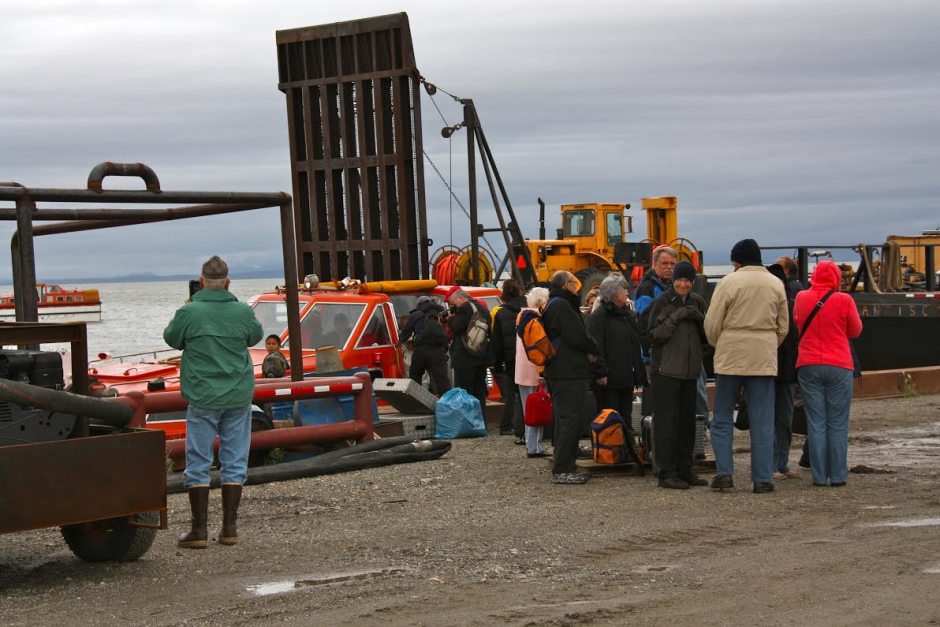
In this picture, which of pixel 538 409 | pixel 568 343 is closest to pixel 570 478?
pixel 568 343

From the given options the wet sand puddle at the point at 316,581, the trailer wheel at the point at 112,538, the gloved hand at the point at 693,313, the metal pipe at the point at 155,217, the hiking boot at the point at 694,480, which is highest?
the metal pipe at the point at 155,217

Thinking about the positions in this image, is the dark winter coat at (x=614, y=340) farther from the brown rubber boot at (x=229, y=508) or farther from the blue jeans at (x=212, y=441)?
the brown rubber boot at (x=229, y=508)

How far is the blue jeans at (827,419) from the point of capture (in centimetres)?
1049

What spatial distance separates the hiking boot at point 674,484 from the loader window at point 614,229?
22.3 m

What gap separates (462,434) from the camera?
48.2 feet

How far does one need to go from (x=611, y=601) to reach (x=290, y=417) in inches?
279

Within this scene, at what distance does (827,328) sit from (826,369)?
0.31 metres

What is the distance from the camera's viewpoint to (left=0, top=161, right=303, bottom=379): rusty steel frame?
9305 mm

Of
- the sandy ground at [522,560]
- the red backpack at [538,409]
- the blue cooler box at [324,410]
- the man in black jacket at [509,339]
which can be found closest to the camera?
the sandy ground at [522,560]

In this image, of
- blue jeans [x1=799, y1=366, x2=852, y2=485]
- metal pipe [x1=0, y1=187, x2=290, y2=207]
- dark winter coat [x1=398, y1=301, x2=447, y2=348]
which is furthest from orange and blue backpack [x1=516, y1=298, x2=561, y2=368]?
dark winter coat [x1=398, y1=301, x2=447, y2=348]

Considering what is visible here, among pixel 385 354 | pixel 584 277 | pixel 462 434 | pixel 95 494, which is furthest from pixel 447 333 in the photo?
pixel 584 277

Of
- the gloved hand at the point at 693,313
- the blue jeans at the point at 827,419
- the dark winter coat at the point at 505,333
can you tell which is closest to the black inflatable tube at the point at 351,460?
the dark winter coat at the point at 505,333

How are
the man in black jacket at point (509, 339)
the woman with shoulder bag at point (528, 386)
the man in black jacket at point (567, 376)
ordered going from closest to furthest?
the man in black jacket at point (567, 376) → the woman with shoulder bag at point (528, 386) → the man in black jacket at point (509, 339)

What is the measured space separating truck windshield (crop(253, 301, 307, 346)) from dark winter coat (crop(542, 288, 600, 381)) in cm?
535
